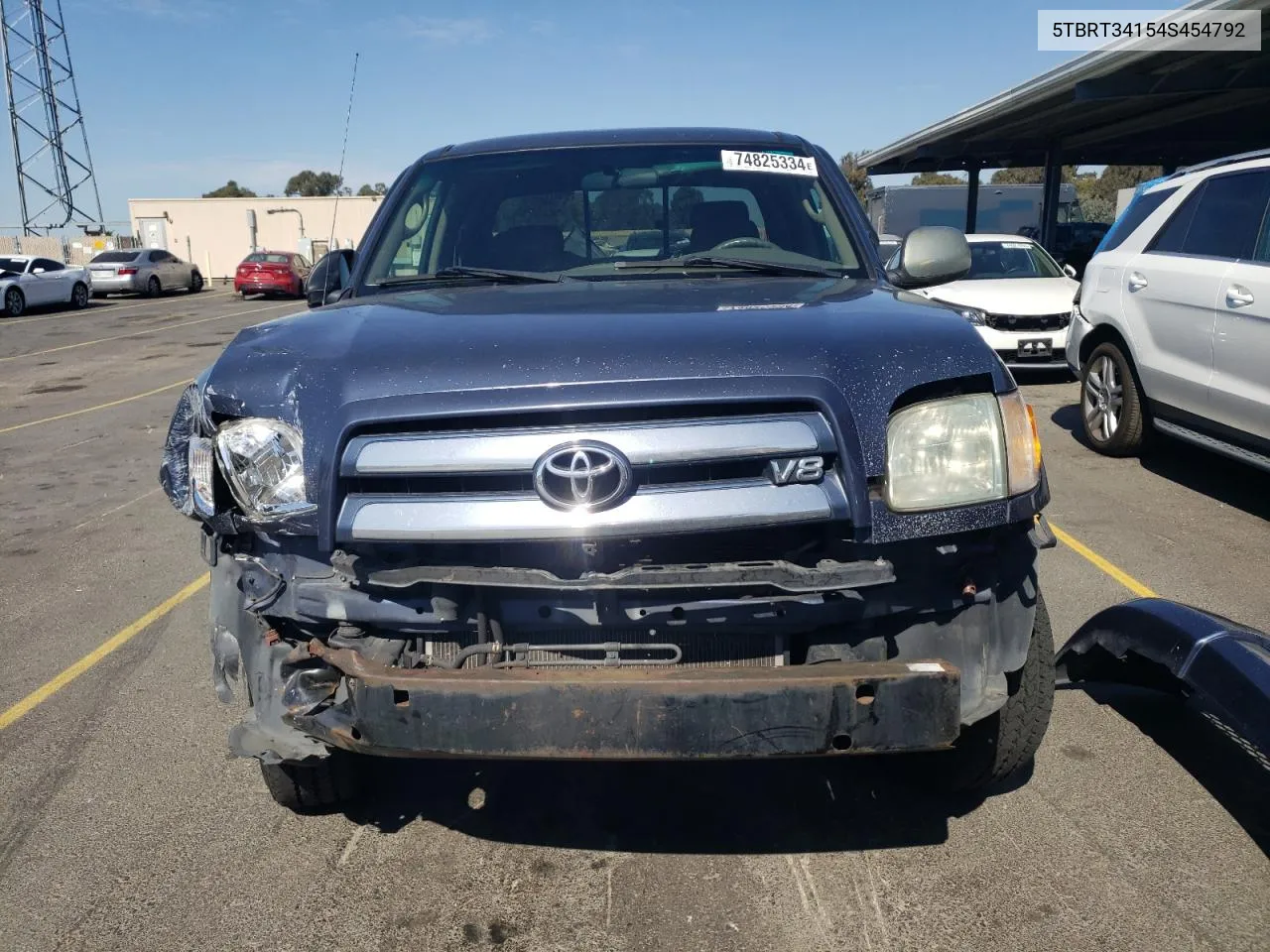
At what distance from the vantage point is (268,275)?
32.7 meters

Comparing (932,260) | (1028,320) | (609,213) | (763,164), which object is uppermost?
(763,164)

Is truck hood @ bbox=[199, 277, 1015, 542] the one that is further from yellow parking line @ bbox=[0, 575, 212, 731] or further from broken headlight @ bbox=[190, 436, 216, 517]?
yellow parking line @ bbox=[0, 575, 212, 731]

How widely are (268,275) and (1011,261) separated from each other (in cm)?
2615

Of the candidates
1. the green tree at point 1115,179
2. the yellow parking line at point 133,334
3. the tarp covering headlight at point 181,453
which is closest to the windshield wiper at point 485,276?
the tarp covering headlight at point 181,453

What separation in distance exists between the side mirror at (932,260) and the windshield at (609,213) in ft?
0.60

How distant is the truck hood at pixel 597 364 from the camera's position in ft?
7.64

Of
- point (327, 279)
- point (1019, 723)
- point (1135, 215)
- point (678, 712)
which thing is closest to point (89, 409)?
point (327, 279)

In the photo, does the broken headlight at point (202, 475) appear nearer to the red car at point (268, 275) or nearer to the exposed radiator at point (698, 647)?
the exposed radiator at point (698, 647)

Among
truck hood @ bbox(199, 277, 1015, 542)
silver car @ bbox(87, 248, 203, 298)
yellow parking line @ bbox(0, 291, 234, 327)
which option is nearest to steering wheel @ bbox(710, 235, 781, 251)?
truck hood @ bbox(199, 277, 1015, 542)

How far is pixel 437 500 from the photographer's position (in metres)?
2.36

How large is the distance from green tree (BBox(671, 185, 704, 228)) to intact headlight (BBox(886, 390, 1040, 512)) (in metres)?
1.70

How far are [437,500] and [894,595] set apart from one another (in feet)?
3.50

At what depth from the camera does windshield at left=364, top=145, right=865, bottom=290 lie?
3.71m

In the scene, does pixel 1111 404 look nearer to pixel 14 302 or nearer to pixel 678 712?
pixel 678 712
